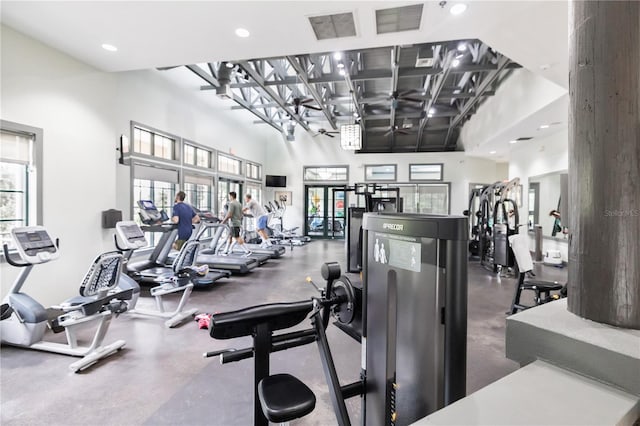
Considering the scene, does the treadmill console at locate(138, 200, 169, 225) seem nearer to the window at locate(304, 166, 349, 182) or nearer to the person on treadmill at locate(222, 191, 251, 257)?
the person on treadmill at locate(222, 191, 251, 257)

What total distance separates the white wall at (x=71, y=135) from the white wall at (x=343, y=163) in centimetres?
705

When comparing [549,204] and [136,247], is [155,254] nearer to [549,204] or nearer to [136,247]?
[136,247]

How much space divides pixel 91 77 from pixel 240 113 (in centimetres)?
555

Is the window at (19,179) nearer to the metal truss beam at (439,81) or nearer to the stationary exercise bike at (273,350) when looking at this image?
the stationary exercise bike at (273,350)

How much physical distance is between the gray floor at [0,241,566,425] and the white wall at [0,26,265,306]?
1.24 meters

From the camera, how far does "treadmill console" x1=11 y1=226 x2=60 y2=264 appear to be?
111 inches

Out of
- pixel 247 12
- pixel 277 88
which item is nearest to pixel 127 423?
pixel 247 12

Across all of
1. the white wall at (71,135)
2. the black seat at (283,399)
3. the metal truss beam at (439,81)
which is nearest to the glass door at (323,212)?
the metal truss beam at (439,81)

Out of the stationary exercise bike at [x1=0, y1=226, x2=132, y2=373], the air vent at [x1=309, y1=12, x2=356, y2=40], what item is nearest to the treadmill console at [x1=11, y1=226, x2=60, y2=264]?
the stationary exercise bike at [x1=0, y1=226, x2=132, y2=373]

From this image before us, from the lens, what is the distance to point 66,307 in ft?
9.30

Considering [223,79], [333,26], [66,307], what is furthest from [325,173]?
[66,307]

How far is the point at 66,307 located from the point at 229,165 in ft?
24.1

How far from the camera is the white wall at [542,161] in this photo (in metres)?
7.29

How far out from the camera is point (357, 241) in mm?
4207
